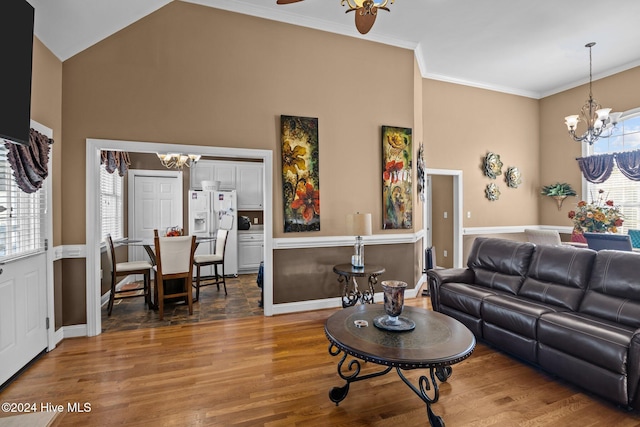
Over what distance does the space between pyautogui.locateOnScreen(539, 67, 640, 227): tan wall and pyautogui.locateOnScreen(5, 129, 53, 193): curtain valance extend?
27.1 ft

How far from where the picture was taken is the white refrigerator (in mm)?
6414

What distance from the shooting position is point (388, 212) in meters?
4.83

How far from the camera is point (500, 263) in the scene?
3703 millimetres

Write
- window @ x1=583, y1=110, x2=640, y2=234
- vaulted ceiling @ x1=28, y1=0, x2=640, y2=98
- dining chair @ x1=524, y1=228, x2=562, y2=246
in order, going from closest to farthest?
vaulted ceiling @ x1=28, y1=0, x2=640, y2=98 → dining chair @ x1=524, y1=228, x2=562, y2=246 → window @ x1=583, y1=110, x2=640, y2=234

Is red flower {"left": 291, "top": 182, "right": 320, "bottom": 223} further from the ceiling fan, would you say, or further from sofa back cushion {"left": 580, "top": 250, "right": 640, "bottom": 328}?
sofa back cushion {"left": 580, "top": 250, "right": 640, "bottom": 328}

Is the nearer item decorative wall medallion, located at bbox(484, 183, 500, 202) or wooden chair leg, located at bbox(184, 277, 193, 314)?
wooden chair leg, located at bbox(184, 277, 193, 314)

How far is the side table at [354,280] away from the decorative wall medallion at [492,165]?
3.81 meters

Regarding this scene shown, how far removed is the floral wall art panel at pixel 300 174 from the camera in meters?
4.27

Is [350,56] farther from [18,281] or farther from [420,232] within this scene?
[18,281]

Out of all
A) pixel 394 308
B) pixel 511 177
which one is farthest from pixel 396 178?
pixel 511 177

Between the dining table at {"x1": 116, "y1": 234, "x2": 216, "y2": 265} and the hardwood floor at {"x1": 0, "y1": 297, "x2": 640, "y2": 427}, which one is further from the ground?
the dining table at {"x1": 116, "y1": 234, "x2": 216, "y2": 265}

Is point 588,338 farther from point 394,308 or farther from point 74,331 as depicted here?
point 74,331

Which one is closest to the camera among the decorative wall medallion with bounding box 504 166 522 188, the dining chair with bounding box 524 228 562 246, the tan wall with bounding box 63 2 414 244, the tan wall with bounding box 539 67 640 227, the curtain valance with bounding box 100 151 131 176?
the tan wall with bounding box 63 2 414 244

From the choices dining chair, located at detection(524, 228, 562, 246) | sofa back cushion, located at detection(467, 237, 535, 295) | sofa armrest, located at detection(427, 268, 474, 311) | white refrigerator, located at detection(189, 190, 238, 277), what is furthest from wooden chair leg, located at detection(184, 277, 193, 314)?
dining chair, located at detection(524, 228, 562, 246)
